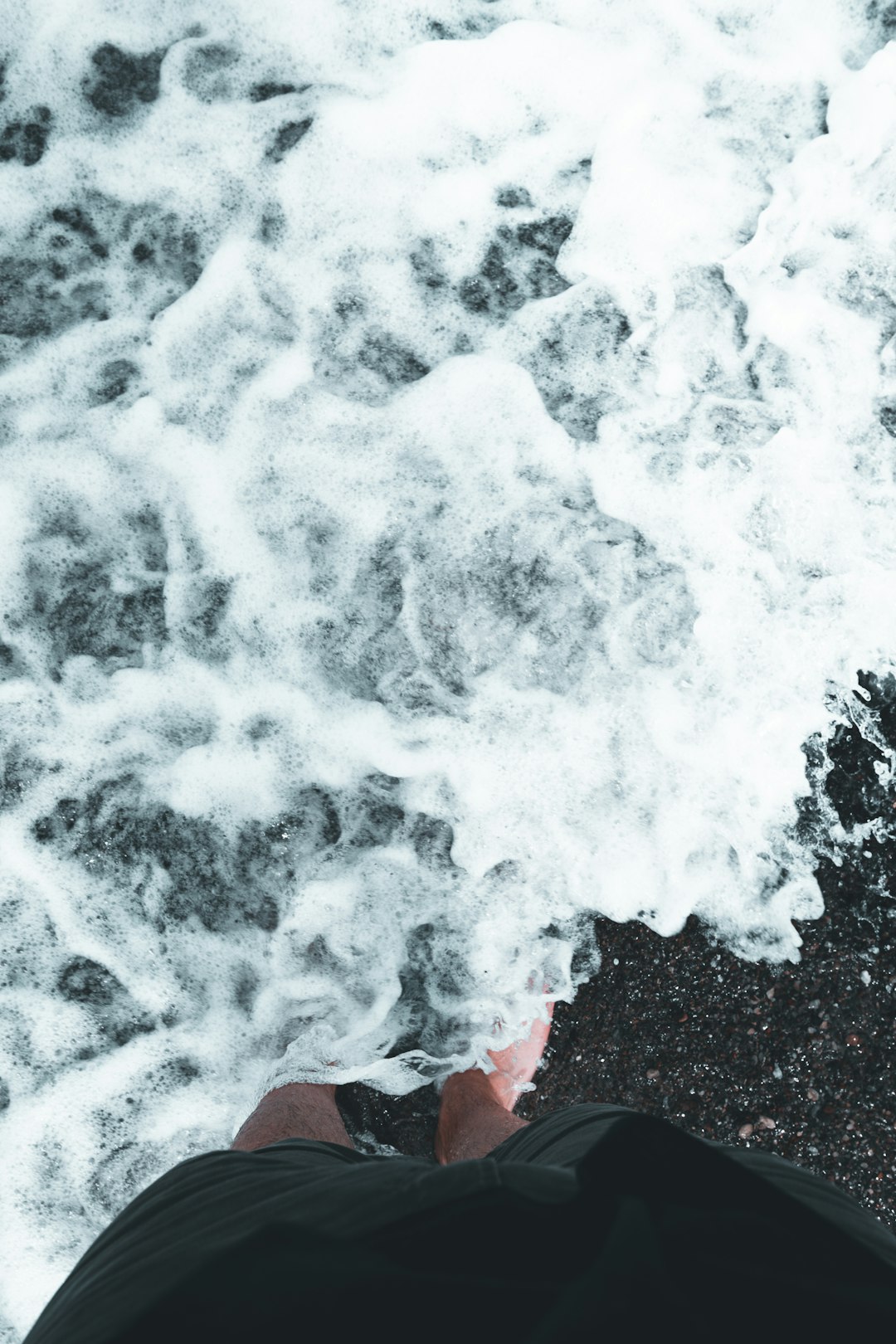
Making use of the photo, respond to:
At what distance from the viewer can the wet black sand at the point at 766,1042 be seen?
167cm

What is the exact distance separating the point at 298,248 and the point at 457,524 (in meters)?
0.71

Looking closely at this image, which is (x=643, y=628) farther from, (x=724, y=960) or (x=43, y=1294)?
(x=43, y=1294)

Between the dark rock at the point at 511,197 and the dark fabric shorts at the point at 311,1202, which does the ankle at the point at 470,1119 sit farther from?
the dark rock at the point at 511,197

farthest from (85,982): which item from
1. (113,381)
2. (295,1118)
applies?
(113,381)

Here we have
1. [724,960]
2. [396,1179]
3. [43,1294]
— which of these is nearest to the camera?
[396,1179]

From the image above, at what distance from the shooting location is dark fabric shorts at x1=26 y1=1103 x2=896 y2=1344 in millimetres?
789

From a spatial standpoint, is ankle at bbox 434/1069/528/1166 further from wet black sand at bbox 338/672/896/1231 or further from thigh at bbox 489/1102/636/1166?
thigh at bbox 489/1102/636/1166

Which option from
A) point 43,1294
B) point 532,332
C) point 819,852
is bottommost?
point 43,1294

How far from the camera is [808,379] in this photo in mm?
1859

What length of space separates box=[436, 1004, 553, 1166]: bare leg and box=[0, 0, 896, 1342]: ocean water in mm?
42

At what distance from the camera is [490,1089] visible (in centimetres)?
179

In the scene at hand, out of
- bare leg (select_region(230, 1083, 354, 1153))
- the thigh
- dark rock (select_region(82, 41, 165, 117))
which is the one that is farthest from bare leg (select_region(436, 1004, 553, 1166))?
dark rock (select_region(82, 41, 165, 117))

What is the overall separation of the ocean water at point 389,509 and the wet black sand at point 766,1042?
15 cm

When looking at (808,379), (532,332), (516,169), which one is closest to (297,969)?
(532,332)
